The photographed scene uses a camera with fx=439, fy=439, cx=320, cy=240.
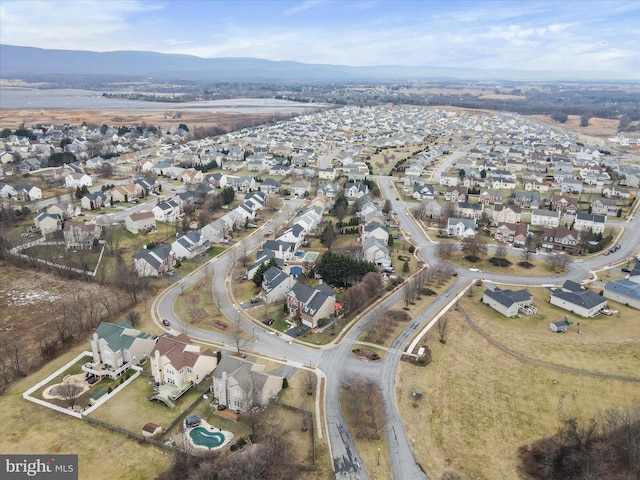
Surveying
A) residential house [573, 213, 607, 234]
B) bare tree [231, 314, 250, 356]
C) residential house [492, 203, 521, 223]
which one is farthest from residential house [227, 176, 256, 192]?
residential house [573, 213, 607, 234]

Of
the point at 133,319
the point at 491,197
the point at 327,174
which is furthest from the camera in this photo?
the point at 327,174

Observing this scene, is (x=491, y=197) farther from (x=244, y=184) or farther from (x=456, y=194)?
(x=244, y=184)

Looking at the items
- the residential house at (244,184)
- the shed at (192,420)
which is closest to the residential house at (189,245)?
the shed at (192,420)

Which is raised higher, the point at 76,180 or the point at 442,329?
the point at 76,180

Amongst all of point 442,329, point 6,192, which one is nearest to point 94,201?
point 6,192

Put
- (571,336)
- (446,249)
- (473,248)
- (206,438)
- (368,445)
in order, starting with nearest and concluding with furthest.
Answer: (368,445) < (206,438) < (571,336) < (473,248) < (446,249)

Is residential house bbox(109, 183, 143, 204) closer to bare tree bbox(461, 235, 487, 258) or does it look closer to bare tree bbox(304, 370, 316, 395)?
bare tree bbox(461, 235, 487, 258)

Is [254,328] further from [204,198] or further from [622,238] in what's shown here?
[622,238]
